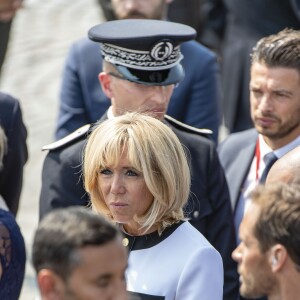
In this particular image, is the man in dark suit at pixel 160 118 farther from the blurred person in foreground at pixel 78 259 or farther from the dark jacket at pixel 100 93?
the blurred person in foreground at pixel 78 259

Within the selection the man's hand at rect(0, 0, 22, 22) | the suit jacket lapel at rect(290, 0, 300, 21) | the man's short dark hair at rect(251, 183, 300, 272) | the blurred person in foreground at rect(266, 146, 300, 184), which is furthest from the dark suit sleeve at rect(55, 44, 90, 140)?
the man's short dark hair at rect(251, 183, 300, 272)

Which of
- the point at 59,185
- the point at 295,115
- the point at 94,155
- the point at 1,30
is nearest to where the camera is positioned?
the point at 94,155

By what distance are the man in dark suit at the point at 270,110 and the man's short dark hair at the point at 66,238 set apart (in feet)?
6.68

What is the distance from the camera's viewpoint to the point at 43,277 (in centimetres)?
357

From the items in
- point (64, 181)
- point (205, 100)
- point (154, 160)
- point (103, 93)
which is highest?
point (154, 160)

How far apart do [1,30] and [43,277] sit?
14.6 ft

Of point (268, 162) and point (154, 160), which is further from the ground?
point (154, 160)

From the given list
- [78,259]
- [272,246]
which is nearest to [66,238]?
[78,259]

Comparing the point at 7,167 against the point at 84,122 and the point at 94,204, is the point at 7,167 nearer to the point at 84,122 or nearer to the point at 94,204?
the point at 84,122

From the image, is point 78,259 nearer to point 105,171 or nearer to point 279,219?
point 279,219

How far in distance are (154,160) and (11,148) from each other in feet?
4.87

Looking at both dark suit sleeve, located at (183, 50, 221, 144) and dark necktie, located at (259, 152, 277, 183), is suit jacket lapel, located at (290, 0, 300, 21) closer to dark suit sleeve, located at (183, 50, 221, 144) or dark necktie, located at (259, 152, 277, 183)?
dark suit sleeve, located at (183, 50, 221, 144)

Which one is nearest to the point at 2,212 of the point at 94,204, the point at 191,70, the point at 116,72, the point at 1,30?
the point at 94,204

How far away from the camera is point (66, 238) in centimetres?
360
